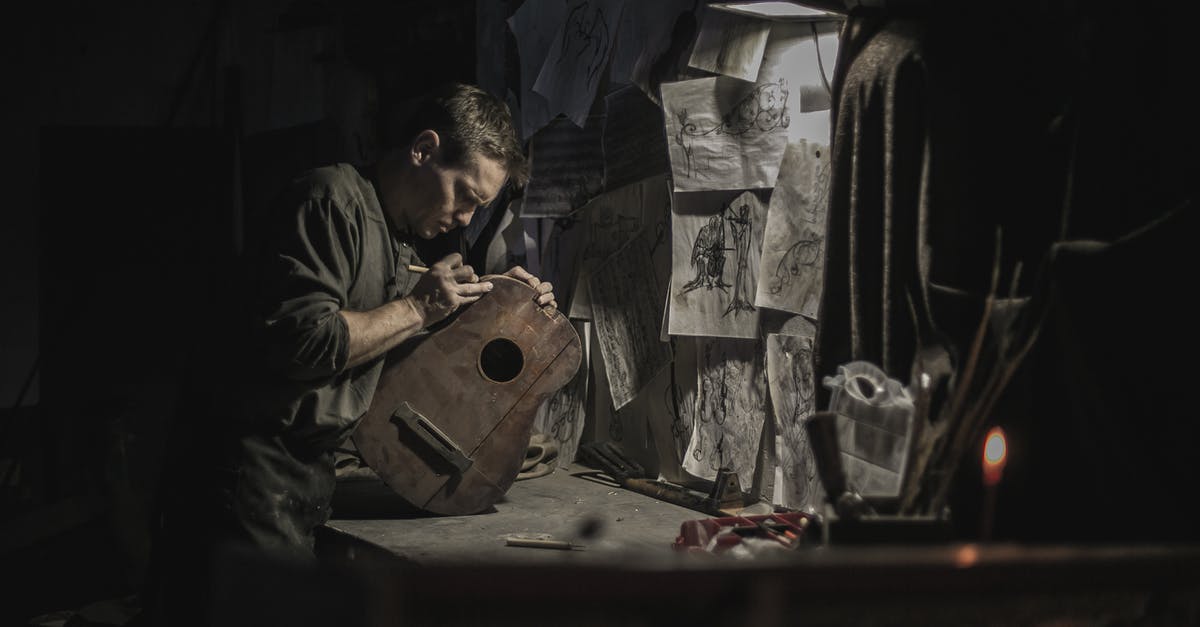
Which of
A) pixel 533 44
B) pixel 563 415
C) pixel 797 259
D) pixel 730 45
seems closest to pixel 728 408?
pixel 797 259

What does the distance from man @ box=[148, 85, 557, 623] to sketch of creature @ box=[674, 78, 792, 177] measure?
0.51 m

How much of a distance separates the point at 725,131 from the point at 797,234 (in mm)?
371

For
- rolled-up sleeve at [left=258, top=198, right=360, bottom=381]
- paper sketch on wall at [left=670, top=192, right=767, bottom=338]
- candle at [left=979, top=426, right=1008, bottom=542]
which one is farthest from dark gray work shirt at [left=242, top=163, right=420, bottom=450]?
candle at [left=979, top=426, right=1008, bottom=542]

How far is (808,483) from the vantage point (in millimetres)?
2643

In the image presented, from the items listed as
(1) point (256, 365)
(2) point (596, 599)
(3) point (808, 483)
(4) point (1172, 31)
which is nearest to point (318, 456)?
(1) point (256, 365)

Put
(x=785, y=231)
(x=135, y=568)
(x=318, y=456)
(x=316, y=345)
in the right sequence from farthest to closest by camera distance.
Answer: (x=135, y=568) < (x=785, y=231) < (x=318, y=456) < (x=316, y=345)

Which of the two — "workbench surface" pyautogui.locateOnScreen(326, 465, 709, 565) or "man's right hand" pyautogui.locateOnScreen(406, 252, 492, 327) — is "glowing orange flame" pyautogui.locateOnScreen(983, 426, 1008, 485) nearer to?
"workbench surface" pyautogui.locateOnScreen(326, 465, 709, 565)

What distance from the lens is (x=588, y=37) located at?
3285mm

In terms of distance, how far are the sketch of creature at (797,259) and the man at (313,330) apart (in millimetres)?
770

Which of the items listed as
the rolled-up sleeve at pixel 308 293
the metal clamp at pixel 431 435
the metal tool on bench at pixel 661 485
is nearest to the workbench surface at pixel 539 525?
the metal tool on bench at pixel 661 485

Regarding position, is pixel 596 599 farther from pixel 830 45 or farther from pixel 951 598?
pixel 830 45

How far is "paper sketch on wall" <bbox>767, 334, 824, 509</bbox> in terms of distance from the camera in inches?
105

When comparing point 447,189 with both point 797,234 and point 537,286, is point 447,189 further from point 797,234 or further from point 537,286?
point 797,234

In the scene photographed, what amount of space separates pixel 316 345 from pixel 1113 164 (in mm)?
1539
